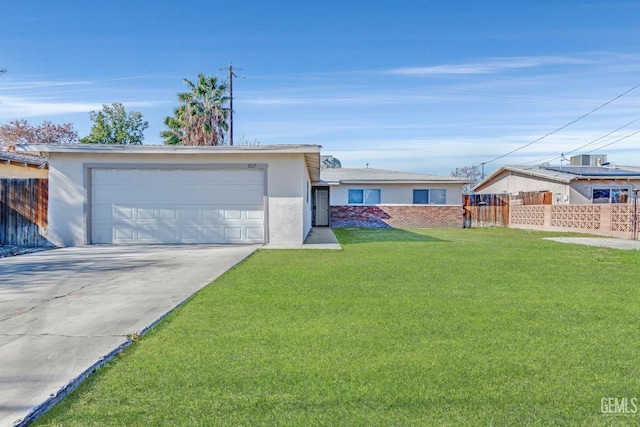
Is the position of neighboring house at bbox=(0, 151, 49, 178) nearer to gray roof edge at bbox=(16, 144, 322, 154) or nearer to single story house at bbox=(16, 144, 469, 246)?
gray roof edge at bbox=(16, 144, 322, 154)

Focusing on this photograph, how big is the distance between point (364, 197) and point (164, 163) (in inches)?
539

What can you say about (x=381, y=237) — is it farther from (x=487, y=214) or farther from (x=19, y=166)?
(x=19, y=166)

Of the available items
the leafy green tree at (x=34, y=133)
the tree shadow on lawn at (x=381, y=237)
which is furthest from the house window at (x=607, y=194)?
the leafy green tree at (x=34, y=133)

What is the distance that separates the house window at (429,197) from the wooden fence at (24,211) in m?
18.0

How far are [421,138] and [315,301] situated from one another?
3049cm

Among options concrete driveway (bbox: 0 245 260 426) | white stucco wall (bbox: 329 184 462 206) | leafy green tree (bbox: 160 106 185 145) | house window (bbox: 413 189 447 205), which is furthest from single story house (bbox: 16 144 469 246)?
leafy green tree (bbox: 160 106 185 145)

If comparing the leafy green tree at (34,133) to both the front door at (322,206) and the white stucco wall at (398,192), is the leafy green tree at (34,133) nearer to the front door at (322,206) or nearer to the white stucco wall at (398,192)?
the front door at (322,206)

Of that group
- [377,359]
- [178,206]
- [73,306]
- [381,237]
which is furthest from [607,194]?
[73,306]

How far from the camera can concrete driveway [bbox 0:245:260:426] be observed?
3.08 m

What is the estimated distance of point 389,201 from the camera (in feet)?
80.2

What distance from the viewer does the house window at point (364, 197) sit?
965 inches

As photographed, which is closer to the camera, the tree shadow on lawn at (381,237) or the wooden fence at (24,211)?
the wooden fence at (24,211)

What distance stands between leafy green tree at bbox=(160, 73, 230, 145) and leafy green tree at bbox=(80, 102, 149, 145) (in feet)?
37.2

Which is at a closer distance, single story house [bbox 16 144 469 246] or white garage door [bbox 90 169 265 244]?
single story house [bbox 16 144 469 246]
